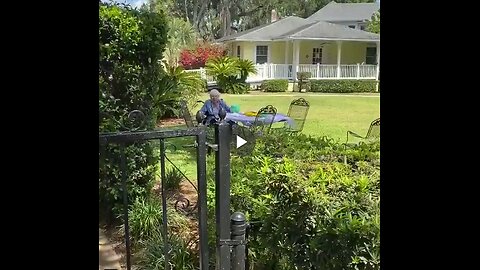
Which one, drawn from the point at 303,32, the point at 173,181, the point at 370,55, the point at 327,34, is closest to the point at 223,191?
the point at 173,181

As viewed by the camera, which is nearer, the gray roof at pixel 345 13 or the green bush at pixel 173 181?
the green bush at pixel 173 181

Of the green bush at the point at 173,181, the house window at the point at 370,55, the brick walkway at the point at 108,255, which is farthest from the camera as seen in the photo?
the house window at the point at 370,55

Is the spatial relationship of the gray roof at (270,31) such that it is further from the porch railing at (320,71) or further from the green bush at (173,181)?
the green bush at (173,181)

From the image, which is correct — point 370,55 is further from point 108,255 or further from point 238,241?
point 238,241

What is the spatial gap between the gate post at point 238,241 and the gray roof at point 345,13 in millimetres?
23014

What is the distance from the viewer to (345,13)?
80.1 ft

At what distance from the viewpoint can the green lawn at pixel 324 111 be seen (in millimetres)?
6977

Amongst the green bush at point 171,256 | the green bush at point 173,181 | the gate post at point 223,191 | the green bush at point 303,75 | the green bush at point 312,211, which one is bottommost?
the green bush at point 171,256

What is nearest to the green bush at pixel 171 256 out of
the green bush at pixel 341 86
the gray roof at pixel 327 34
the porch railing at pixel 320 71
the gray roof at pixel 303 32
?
the green bush at pixel 341 86

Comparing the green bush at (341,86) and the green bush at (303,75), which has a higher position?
the green bush at (303,75)

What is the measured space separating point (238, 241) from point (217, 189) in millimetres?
163
